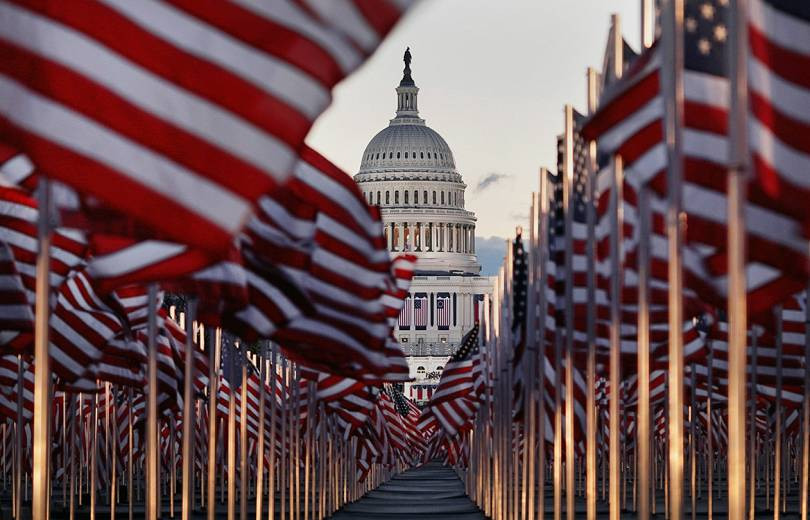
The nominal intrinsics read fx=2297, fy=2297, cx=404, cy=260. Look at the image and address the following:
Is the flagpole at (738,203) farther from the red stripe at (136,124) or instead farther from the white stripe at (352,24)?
the red stripe at (136,124)

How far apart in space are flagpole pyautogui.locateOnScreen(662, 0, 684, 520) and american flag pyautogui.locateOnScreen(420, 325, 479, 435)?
43.0 meters

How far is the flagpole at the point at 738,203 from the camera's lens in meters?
15.0

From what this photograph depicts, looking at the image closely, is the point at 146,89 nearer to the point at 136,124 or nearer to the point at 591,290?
the point at 136,124

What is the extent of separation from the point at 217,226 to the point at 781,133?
3.74 m

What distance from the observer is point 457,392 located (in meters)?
63.0

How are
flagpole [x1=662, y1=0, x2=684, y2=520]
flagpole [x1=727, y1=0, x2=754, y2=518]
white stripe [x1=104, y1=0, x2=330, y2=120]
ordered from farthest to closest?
1. flagpole [x1=662, y1=0, x2=684, y2=520]
2. flagpole [x1=727, y1=0, x2=754, y2=518]
3. white stripe [x1=104, y1=0, x2=330, y2=120]

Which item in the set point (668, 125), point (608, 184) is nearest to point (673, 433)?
point (668, 125)

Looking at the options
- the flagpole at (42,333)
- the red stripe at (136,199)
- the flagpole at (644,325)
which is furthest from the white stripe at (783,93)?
the flagpole at (644,325)

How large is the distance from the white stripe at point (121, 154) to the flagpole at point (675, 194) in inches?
191

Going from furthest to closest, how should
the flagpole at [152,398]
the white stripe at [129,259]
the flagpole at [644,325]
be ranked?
the flagpole at [152,398] < the flagpole at [644,325] < the white stripe at [129,259]

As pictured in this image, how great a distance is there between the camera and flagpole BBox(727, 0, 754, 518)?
15.0 metres

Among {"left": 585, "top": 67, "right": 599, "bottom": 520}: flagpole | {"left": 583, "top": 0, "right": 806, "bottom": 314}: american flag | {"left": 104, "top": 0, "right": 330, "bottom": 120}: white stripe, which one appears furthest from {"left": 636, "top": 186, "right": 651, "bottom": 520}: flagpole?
{"left": 104, "top": 0, "right": 330, "bottom": 120}: white stripe

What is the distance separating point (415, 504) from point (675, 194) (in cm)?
5087

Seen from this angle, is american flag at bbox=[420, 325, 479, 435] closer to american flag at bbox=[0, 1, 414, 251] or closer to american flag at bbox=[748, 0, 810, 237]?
american flag at bbox=[748, 0, 810, 237]
